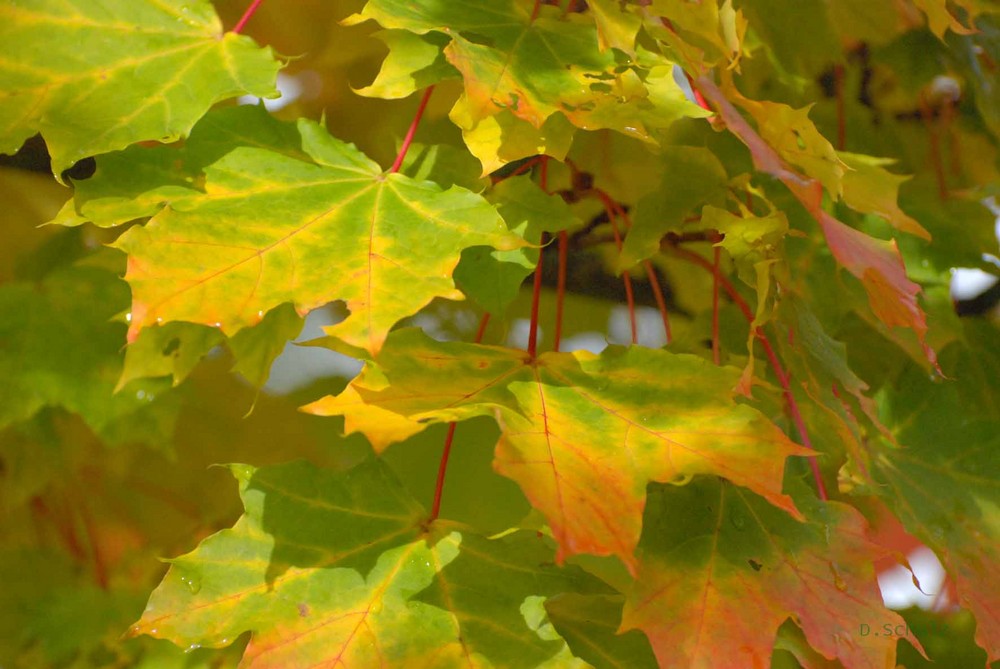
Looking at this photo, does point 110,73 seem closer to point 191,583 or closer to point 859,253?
point 191,583

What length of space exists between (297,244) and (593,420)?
0.18 meters

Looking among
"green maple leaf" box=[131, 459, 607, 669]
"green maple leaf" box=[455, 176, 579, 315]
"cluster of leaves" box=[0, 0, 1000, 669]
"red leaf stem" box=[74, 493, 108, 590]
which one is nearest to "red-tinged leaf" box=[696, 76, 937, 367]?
"cluster of leaves" box=[0, 0, 1000, 669]

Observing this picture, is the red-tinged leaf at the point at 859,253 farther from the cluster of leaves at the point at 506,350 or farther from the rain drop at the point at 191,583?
the rain drop at the point at 191,583

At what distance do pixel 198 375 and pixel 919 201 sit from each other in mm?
741

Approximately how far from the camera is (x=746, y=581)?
0.51 m

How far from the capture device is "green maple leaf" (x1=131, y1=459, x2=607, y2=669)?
49 centimetres

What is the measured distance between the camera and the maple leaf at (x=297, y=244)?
484 mm

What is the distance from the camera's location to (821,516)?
54cm

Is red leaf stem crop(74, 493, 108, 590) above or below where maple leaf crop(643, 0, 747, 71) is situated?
below

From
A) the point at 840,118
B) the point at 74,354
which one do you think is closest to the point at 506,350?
the point at 74,354

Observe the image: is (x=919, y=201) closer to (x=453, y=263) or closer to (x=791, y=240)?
(x=791, y=240)

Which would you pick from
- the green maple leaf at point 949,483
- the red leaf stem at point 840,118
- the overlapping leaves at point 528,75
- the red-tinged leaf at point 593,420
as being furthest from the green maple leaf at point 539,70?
the red leaf stem at point 840,118

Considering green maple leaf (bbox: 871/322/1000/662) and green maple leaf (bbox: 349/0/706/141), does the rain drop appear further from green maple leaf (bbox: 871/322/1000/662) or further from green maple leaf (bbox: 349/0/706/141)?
green maple leaf (bbox: 871/322/1000/662)

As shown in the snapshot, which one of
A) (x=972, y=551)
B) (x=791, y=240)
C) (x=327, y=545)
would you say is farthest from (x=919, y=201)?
(x=327, y=545)
